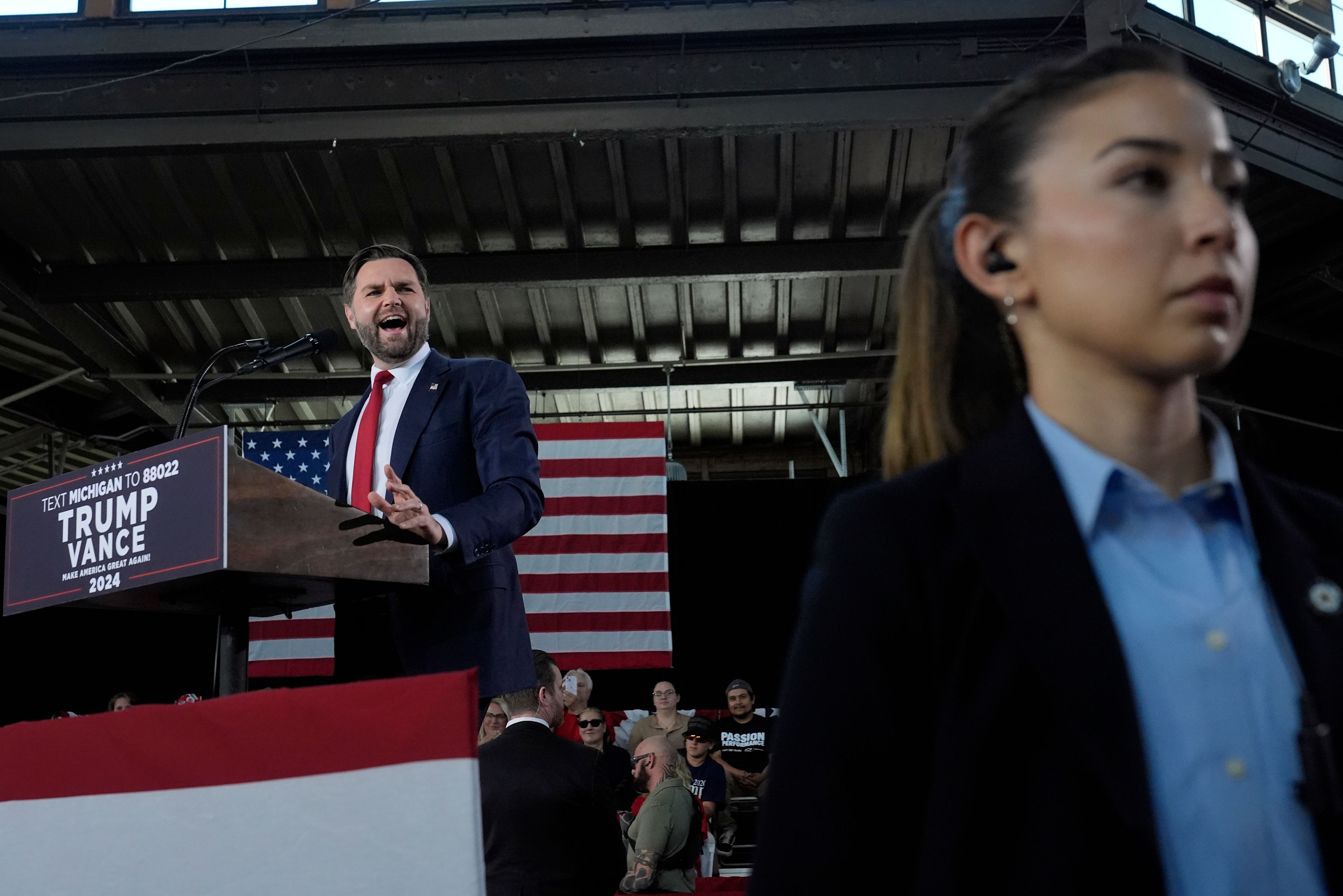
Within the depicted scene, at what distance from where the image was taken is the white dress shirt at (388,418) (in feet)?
6.43

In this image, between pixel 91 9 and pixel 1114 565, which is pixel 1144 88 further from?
pixel 91 9

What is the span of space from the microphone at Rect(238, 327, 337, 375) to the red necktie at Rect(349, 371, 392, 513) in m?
0.11

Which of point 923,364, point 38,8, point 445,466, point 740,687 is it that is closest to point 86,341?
point 38,8

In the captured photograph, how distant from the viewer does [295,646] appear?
760 cm

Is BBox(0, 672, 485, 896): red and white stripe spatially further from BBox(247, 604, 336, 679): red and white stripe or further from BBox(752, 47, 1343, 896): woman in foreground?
BBox(247, 604, 336, 679): red and white stripe

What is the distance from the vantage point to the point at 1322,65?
23.0ft

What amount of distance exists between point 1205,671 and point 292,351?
5.74ft

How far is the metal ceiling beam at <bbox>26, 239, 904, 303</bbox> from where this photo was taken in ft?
22.4

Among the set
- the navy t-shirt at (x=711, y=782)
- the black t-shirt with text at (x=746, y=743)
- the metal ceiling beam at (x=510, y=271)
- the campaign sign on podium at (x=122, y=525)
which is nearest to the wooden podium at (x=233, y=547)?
the campaign sign on podium at (x=122, y=525)

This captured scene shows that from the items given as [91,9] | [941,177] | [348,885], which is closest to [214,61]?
[91,9]

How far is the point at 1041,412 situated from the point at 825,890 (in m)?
0.28


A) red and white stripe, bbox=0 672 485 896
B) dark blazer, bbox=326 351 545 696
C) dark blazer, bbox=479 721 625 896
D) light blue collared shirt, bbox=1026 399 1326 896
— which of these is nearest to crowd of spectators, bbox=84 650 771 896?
dark blazer, bbox=479 721 625 896

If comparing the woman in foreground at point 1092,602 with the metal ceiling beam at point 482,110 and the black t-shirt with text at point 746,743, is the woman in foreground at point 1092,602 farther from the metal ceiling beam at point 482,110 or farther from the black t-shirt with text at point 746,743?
the black t-shirt with text at point 746,743

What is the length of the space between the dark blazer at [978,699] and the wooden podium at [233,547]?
1.12 meters
